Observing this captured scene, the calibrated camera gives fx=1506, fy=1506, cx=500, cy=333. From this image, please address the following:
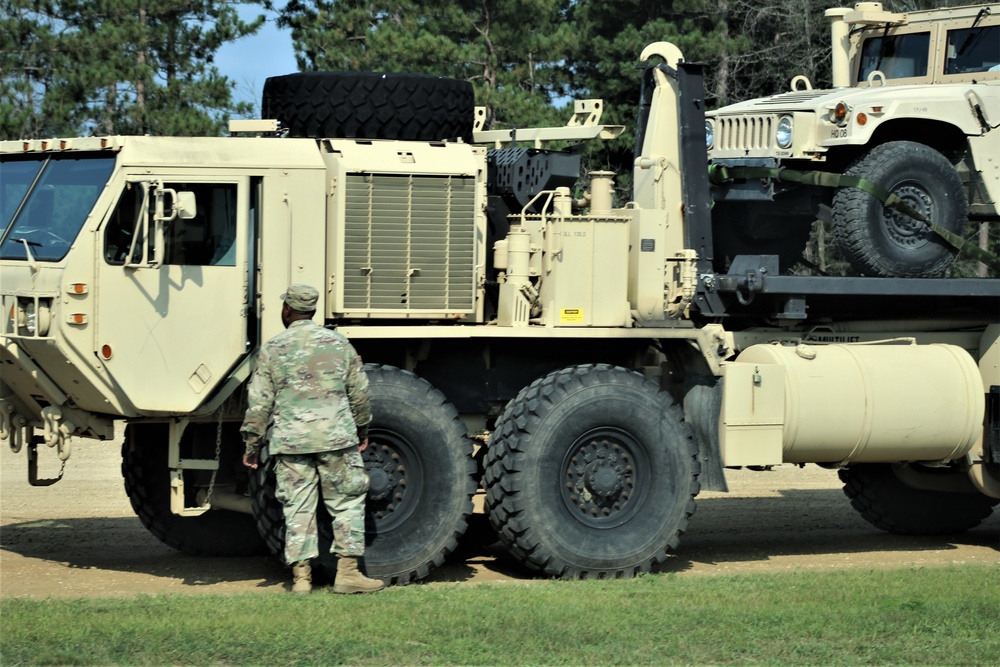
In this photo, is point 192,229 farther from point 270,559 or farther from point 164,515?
point 270,559

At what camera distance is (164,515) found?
32.2 ft

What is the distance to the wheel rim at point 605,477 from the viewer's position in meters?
8.99

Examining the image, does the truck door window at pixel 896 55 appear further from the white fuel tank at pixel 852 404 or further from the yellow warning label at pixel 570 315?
the yellow warning label at pixel 570 315

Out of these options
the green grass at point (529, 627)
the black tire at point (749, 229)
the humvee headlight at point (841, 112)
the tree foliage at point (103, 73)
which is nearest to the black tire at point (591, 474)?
the green grass at point (529, 627)

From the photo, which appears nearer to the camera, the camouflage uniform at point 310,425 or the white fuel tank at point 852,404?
the camouflage uniform at point 310,425

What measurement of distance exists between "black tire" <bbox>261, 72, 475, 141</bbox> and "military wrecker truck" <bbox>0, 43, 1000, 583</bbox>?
0.06 ft

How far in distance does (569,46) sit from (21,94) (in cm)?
882

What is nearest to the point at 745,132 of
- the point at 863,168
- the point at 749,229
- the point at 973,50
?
the point at 749,229

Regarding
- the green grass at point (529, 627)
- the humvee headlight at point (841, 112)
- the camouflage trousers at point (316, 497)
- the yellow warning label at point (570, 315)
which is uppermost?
the humvee headlight at point (841, 112)

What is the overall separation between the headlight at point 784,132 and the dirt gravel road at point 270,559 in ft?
9.14

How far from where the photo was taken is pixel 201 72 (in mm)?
22516

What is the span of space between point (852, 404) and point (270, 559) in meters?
3.91

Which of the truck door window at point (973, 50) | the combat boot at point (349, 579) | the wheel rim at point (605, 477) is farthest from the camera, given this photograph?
the truck door window at point (973, 50)

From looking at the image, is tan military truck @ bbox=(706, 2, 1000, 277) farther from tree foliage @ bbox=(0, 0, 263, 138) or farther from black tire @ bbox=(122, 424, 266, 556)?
tree foliage @ bbox=(0, 0, 263, 138)
